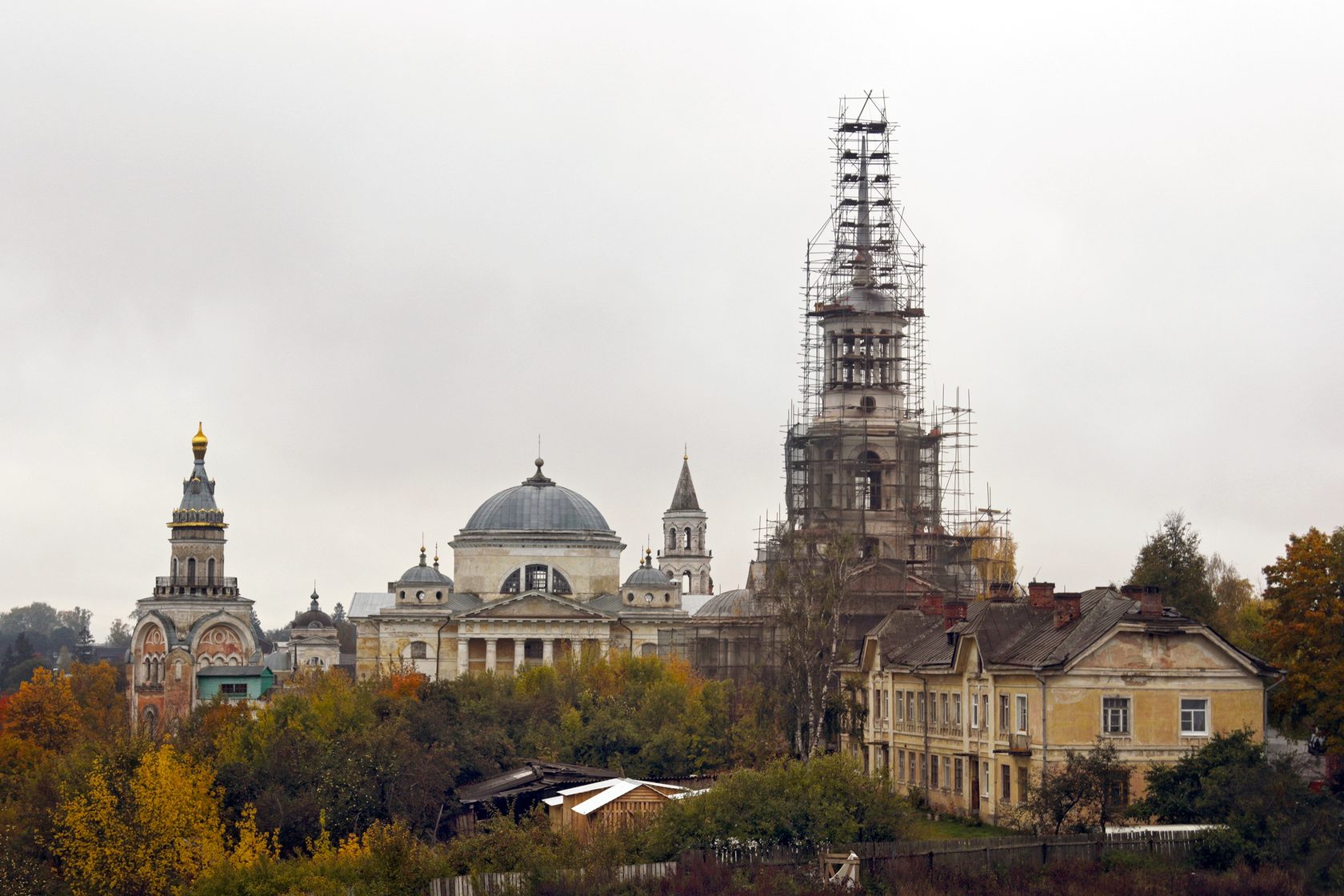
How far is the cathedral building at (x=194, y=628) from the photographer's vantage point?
4259 inches

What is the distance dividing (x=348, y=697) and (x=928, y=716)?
23.6 meters

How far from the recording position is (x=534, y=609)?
10881cm

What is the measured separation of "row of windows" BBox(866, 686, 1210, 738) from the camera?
1868 inches

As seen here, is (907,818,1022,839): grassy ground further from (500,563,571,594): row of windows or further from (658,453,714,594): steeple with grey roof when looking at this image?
(658,453,714,594): steeple with grey roof

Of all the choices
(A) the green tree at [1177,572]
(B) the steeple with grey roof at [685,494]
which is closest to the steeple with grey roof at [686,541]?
(B) the steeple with grey roof at [685,494]

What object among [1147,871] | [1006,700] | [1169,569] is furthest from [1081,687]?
[1169,569]

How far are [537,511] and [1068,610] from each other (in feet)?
219

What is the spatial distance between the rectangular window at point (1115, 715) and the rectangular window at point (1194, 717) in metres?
1.28

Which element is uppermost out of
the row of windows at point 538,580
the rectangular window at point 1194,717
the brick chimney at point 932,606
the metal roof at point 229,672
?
the row of windows at point 538,580

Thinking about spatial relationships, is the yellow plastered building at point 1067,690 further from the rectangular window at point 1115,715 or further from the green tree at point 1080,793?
the green tree at point 1080,793

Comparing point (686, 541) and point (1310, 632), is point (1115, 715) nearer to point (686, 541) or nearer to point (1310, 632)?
point (1310, 632)

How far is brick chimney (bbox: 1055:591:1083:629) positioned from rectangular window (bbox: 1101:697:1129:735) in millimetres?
3159

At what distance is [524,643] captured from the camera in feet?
358

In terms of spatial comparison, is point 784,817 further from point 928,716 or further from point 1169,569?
point 1169,569
